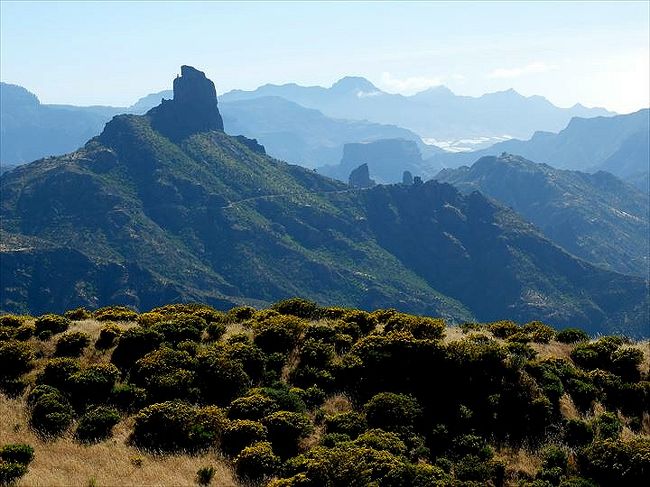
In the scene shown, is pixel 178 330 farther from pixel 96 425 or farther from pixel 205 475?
pixel 205 475

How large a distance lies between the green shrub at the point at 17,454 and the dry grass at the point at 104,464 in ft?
1.01

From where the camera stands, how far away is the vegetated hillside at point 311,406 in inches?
795

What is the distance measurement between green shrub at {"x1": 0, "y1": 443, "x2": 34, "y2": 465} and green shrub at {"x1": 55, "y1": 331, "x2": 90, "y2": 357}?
9239 millimetres

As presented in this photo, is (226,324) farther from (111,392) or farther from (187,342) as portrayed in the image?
(111,392)

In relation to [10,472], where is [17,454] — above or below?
below

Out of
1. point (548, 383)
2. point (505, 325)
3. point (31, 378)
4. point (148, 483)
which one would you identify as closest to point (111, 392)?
point (31, 378)

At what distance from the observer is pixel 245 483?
19.8m

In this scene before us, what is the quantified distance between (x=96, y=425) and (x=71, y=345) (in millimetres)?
7993

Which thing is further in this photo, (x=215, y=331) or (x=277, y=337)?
(x=215, y=331)

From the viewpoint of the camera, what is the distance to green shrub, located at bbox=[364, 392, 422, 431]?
2358 centimetres

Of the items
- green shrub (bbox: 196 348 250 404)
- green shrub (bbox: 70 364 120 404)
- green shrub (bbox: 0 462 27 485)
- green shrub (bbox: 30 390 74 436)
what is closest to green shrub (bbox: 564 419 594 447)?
green shrub (bbox: 196 348 250 404)

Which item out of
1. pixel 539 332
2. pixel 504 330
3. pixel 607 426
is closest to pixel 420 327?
pixel 504 330

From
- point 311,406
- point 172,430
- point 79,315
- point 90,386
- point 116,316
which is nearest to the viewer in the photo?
point 172,430

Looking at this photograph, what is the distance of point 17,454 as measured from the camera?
19.5 meters
